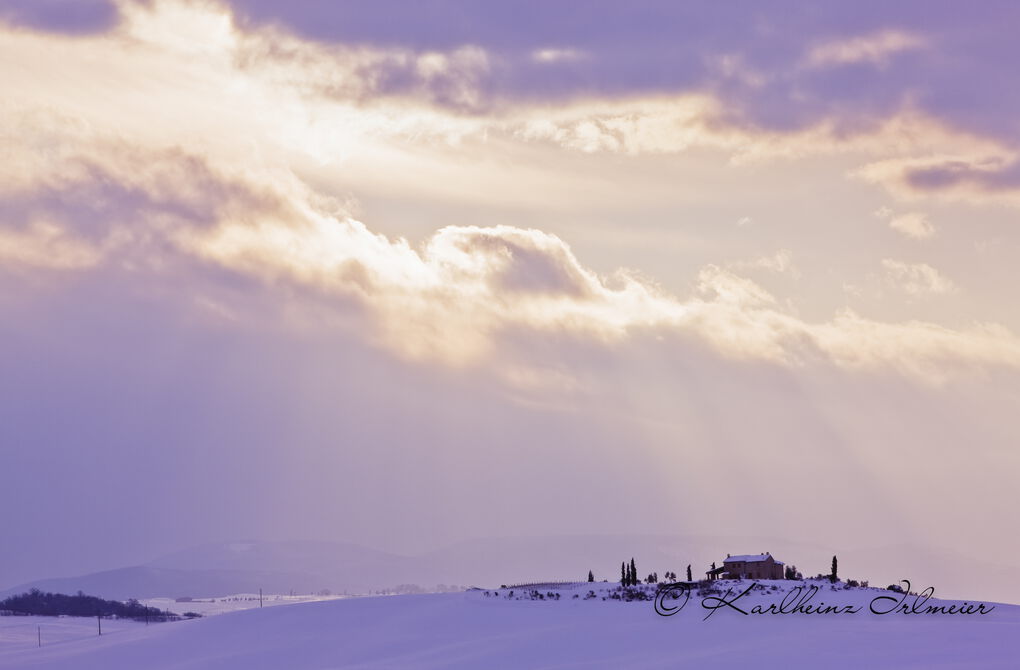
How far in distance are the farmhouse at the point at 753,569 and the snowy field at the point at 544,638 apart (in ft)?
34.4

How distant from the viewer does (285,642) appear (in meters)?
84.8

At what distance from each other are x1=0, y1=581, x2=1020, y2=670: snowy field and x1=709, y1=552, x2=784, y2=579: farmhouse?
413 inches

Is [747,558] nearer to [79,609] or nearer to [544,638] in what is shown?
[544,638]

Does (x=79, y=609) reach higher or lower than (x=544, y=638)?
higher

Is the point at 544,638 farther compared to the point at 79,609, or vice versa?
the point at 79,609

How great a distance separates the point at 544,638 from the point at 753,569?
29.1 meters

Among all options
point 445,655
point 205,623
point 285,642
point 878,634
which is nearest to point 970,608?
point 878,634

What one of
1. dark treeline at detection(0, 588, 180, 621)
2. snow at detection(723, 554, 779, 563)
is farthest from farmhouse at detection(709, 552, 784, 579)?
dark treeline at detection(0, 588, 180, 621)

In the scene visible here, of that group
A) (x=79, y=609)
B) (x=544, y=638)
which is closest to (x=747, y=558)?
(x=544, y=638)

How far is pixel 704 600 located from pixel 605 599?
397 inches

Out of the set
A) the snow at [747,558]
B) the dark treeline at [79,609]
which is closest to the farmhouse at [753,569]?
the snow at [747,558]

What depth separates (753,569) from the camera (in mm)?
99250

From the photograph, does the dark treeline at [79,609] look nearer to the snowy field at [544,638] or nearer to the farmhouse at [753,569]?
the snowy field at [544,638]

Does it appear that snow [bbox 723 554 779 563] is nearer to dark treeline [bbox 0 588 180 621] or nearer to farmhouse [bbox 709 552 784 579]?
farmhouse [bbox 709 552 784 579]
